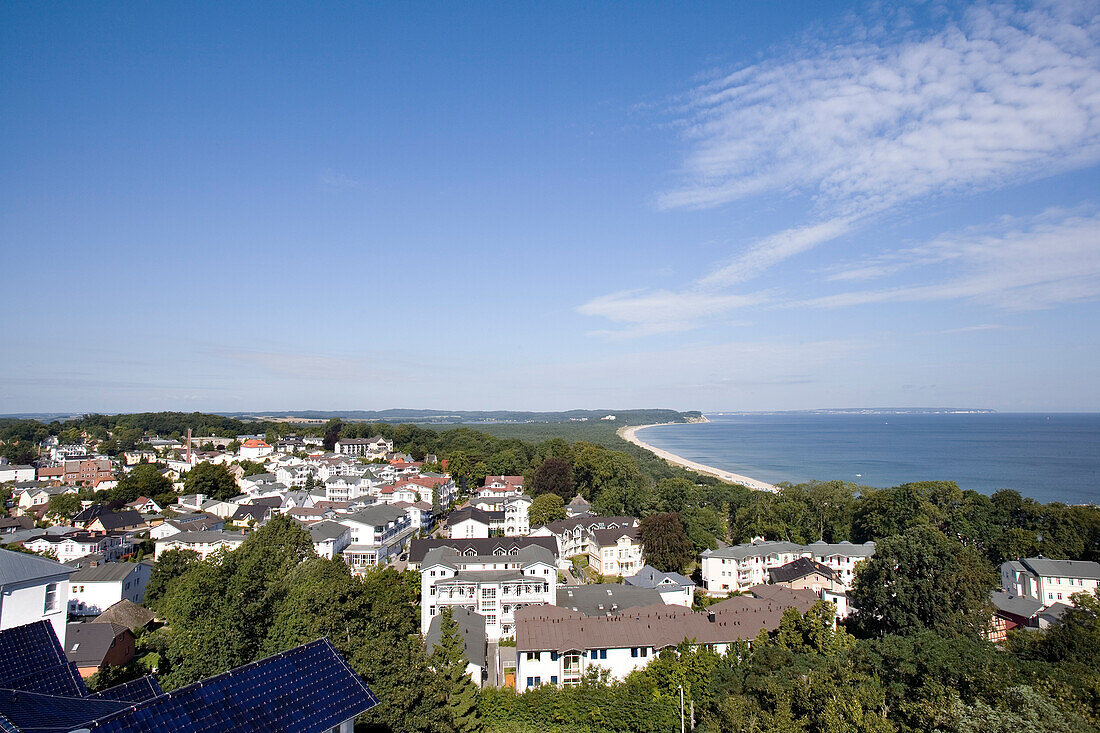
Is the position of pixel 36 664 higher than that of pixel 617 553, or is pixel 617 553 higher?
pixel 36 664

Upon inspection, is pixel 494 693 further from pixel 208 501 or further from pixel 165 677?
pixel 208 501

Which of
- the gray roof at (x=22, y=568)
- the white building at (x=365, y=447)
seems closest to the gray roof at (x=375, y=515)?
the gray roof at (x=22, y=568)

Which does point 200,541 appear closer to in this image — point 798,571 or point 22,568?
point 22,568

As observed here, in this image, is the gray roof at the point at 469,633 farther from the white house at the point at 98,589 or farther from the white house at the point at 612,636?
the white house at the point at 98,589

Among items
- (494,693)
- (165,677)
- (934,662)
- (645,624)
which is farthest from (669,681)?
(165,677)

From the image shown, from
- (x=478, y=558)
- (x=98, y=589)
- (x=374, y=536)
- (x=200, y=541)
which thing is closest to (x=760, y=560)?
(x=478, y=558)

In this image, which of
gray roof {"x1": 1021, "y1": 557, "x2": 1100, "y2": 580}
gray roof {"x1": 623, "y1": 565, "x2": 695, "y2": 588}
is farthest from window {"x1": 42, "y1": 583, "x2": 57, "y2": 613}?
gray roof {"x1": 1021, "y1": 557, "x2": 1100, "y2": 580}
